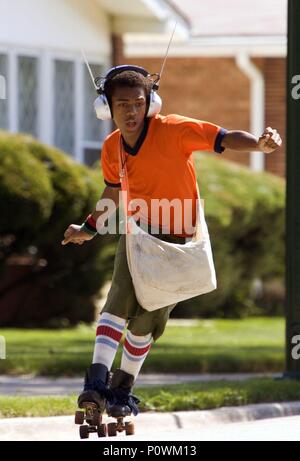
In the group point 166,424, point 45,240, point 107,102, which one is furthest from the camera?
point 45,240

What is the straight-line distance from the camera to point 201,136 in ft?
24.1

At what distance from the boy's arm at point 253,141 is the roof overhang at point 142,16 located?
12.5 m

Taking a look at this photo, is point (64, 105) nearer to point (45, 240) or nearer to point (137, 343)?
point (45, 240)

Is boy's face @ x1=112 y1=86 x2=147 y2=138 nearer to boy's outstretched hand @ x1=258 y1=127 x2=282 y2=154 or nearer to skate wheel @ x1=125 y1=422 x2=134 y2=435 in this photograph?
boy's outstretched hand @ x1=258 y1=127 x2=282 y2=154

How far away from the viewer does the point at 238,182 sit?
18.8 m

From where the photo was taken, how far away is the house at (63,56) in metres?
18.8

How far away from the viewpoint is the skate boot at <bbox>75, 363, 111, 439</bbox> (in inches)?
283

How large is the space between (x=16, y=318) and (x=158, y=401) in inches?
359

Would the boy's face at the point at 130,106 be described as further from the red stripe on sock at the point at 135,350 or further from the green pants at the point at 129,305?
the red stripe on sock at the point at 135,350

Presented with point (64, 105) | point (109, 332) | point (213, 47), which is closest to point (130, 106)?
point (109, 332)

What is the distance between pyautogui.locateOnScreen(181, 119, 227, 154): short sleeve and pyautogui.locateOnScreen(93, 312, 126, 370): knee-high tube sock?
40.6 inches

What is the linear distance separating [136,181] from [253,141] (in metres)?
0.74

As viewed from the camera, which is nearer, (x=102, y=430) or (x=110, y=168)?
(x=102, y=430)
